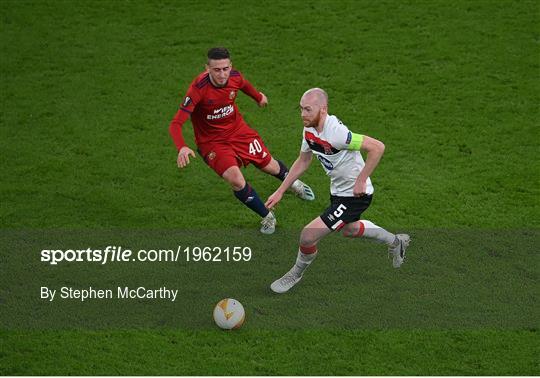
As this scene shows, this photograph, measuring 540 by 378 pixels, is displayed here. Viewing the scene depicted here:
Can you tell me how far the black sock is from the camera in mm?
12055

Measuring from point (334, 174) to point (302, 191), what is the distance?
250 cm

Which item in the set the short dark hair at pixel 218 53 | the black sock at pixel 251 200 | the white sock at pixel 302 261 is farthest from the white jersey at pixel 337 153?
the short dark hair at pixel 218 53

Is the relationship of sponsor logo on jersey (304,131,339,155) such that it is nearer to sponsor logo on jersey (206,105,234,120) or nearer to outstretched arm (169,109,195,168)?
outstretched arm (169,109,195,168)

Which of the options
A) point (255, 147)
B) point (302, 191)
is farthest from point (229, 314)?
point (302, 191)

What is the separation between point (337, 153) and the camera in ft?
34.1

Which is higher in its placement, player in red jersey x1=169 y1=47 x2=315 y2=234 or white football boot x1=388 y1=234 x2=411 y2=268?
player in red jersey x1=169 y1=47 x2=315 y2=234

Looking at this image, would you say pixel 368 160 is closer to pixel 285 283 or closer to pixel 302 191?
pixel 285 283

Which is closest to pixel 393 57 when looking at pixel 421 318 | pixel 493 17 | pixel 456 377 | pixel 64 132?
pixel 493 17

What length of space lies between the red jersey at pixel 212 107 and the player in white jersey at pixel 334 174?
1.92 m

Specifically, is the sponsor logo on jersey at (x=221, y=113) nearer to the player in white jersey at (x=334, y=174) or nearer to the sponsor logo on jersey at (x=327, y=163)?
the player in white jersey at (x=334, y=174)

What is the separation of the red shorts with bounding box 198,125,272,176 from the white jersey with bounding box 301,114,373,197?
6.10 ft

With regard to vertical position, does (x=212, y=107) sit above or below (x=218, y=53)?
below

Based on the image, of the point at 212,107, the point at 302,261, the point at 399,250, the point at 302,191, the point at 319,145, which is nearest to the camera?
the point at 319,145

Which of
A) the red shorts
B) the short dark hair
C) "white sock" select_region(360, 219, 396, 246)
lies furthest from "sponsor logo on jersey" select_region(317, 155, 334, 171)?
the short dark hair
